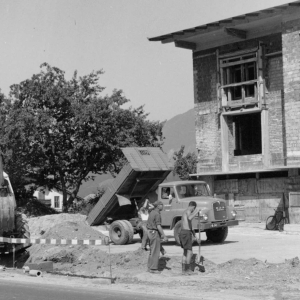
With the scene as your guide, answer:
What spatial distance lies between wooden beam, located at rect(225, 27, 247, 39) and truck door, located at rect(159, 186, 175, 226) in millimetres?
14655

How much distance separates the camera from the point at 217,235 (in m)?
23.7

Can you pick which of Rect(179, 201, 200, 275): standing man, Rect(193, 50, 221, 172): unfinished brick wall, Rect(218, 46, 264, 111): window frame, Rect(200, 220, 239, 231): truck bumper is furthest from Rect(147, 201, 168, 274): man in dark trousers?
Rect(193, 50, 221, 172): unfinished brick wall

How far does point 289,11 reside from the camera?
108 feet

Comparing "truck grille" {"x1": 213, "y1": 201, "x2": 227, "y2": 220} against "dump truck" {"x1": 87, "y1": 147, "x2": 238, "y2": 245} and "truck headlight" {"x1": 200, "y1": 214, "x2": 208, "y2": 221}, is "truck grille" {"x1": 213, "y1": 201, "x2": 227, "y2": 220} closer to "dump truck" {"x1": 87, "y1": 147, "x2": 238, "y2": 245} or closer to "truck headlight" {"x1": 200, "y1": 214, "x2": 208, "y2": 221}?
"dump truck" {"x1": 87, "y1": 147, "x2": 238, "y2": 245}

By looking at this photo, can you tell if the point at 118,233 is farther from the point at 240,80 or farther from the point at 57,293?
the point at 240,80

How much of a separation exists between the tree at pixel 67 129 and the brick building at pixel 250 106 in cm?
632

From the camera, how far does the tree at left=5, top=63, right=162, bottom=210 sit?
41125mm

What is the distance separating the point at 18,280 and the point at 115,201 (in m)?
8.83

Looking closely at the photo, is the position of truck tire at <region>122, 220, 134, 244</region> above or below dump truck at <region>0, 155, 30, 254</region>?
below

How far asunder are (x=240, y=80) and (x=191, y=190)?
15.4 meters

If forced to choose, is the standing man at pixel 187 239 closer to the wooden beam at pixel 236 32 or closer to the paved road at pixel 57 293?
the paved road at pixel 57 293

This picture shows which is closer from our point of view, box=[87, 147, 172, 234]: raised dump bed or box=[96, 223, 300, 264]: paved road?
box=[96, 223, 300, 264]: paved road

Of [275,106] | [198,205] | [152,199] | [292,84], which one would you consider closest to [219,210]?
[198,205]

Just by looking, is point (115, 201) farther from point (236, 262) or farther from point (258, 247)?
point (236, 262)
